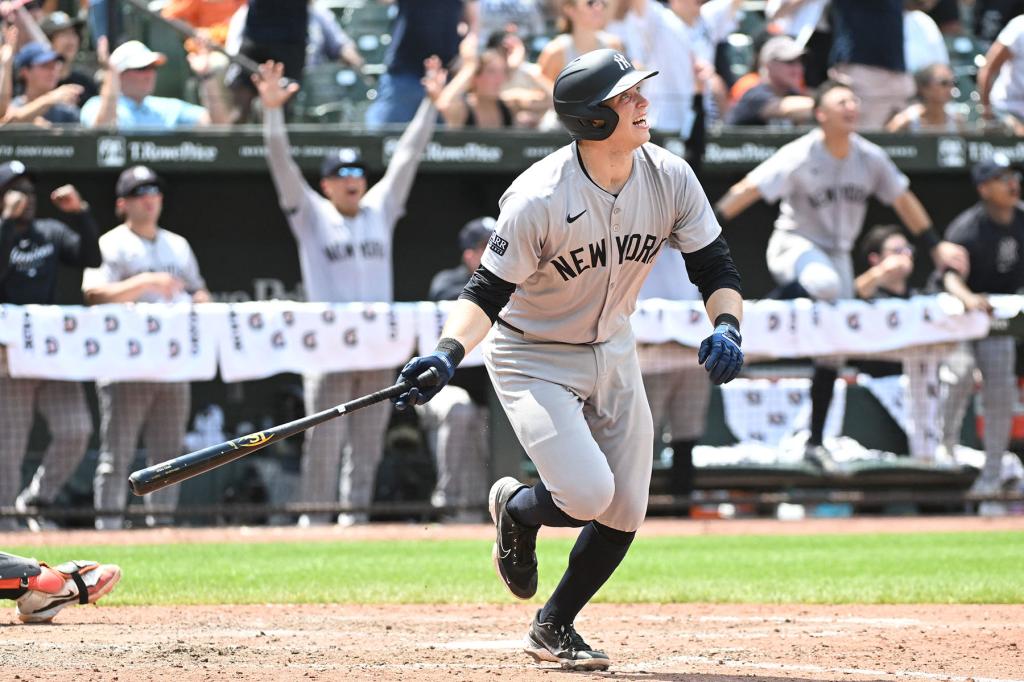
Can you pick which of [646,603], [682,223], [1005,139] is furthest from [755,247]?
[682,223]

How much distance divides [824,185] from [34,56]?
559 centimetres

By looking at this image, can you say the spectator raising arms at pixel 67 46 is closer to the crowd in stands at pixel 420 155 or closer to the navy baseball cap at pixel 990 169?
the crowd in stands at pixel 420 155

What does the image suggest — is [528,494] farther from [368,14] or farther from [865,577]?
[368,14]

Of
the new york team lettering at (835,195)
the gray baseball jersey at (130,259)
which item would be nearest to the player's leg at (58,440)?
the gray baseball jersey at (130,259)

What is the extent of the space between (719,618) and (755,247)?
284 inches

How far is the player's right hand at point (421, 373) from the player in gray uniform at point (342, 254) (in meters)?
5.03

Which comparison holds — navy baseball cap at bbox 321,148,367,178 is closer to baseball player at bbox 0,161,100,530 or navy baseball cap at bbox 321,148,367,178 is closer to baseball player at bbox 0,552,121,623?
baseball player at bbox 0,161,100,530

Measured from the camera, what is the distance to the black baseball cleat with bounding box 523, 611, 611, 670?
4863mm

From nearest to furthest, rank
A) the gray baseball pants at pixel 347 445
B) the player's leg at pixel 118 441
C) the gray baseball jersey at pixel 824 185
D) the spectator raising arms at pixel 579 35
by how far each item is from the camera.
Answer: the player's leg at pixel 118 441, the gray baseball pants at pixel 347 445, the gray baseball jersey at pixel 824 185, the spectator raising arms at pixel 579 35

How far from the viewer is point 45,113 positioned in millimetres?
11273

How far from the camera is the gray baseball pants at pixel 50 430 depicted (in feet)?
31.3

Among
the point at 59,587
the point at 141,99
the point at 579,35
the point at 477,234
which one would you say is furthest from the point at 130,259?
the point at 59,587

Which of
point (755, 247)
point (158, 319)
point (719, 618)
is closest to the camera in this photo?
point (719, 618)

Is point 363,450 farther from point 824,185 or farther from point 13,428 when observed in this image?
point 824,185
